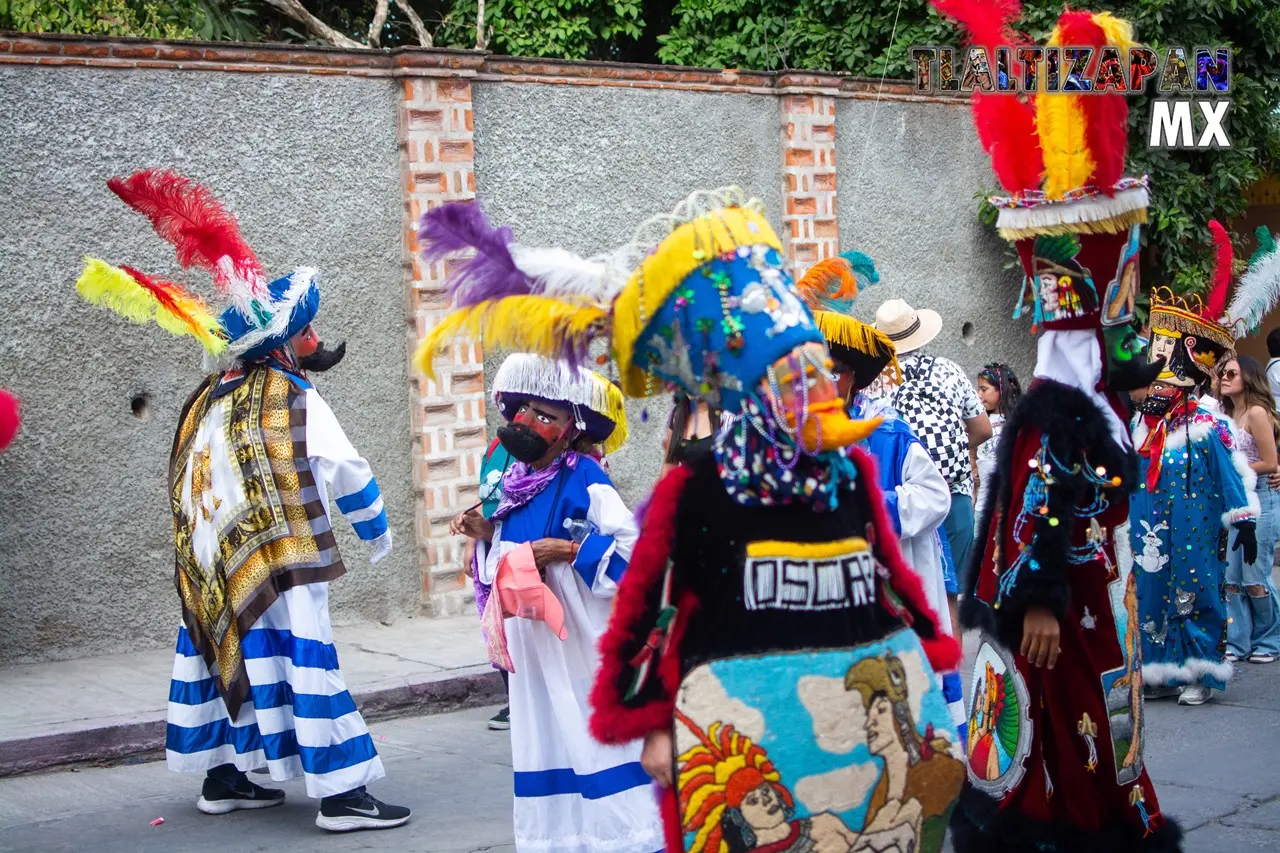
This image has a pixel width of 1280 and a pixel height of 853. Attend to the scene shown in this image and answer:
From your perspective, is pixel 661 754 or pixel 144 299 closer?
pixel 661 754

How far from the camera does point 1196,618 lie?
8062 millimetres

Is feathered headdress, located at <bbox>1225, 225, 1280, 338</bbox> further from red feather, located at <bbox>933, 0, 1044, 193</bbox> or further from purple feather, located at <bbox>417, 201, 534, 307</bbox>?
purple feather, located at <bbox>417, 201, 534, 307</bbox>

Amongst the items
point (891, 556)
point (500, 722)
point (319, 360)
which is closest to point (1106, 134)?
point (891, 556)

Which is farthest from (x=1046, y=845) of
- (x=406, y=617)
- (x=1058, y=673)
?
(x=406, y=617)

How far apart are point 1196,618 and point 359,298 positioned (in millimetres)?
5487

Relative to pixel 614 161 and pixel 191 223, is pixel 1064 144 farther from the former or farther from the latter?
pixel 614 161

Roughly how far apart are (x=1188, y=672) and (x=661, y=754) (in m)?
5.30

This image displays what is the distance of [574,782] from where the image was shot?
5137 millimetres

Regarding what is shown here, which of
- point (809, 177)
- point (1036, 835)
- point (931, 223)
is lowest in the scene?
point (1036, 835)

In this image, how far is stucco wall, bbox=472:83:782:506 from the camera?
34.9ft

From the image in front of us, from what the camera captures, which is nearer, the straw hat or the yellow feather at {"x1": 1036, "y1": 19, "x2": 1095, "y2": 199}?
the yellow feather at {"x1": 1036, "y1": 19, "x2": 1095, "y2": 199}

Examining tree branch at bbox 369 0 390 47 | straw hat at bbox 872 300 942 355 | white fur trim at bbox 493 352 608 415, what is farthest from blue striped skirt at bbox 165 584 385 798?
tree branch at bbox 369 0 390 47

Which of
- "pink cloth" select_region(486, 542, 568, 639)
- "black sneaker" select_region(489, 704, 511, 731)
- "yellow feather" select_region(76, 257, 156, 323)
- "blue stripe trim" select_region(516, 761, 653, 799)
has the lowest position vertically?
"black sneaker" select_region(489, 704, 511, 731)

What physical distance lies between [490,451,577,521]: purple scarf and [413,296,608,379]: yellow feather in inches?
59.1
